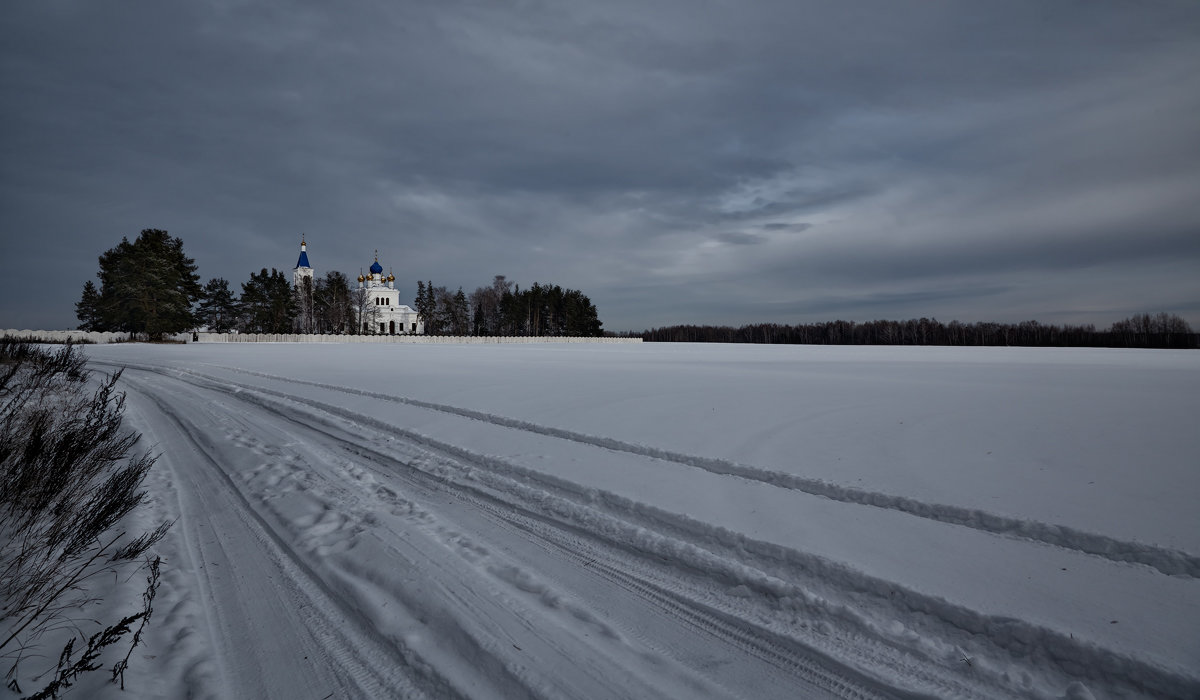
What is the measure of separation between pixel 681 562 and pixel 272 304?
8679 centimetres

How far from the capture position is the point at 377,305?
9481 cm

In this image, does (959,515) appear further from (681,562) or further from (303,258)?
(303,258)

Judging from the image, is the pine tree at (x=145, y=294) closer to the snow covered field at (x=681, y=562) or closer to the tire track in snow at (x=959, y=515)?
the snow covered field at (x=681, y=562)

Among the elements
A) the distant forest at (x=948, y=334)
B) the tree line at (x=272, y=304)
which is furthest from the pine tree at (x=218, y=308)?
the distant forest at (x=948, y=334)

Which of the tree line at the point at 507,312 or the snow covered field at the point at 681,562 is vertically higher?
the tree line at the point at 507,312

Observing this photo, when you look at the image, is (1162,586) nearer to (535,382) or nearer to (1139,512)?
(1139,512)

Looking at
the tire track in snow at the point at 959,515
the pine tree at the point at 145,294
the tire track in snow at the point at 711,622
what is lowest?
the tire track in snow at the point at 711,622

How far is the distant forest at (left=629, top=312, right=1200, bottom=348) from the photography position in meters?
57.6

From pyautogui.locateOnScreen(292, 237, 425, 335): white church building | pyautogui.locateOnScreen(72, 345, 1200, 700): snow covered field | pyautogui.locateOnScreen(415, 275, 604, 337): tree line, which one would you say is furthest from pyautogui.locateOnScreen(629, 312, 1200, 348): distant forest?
pyautogui.locateOnScreen(72, 345, 1200, 700): snow covered field

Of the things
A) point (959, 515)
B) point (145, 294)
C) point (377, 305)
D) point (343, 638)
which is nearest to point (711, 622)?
point (343, 638)

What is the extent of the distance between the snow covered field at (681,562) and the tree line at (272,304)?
5961 centimetres

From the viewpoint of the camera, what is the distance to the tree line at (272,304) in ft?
170

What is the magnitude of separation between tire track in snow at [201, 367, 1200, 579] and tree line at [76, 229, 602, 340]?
208 ft

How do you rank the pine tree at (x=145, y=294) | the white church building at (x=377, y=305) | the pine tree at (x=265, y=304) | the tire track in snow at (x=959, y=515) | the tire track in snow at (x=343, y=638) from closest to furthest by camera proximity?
1. the tire track in snow at (x=343, y=638)
2. the tire track in snow at (x=959, y=515)
3. the pine tree at (x=145, y=294)
4. the pine tree at (x=265, y=304)
5. the white church building at (x=377, y=305)
